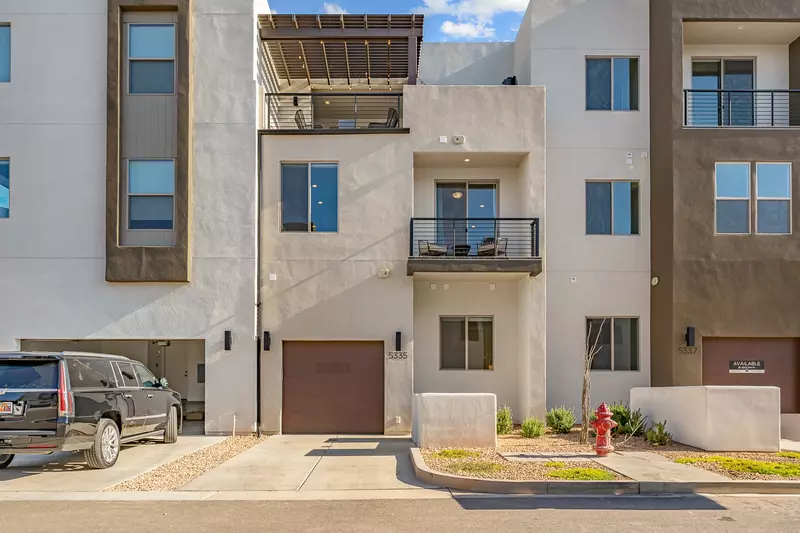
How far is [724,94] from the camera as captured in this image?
1802 cm

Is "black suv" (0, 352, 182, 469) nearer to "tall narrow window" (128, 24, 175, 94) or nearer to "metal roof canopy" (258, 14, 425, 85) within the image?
"tall narrow window" (128, 24, 175, 94)

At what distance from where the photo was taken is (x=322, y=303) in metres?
16.4

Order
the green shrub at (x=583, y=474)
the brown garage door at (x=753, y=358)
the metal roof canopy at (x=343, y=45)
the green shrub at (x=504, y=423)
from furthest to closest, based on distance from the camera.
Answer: the metal roof canopy at (x=343, y=45) → the brown garage door at (x=753, y=358) → the green shrub at (x=504, y=423) → the green shrub at (x=583, y=474)

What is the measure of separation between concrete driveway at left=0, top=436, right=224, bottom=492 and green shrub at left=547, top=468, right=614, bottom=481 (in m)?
6.33

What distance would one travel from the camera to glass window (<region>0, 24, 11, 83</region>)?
1606 cm

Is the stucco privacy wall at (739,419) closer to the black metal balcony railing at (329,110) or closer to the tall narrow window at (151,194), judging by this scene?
the black metal balcony railing at (329,110)

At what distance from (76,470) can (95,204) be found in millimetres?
A: 6489

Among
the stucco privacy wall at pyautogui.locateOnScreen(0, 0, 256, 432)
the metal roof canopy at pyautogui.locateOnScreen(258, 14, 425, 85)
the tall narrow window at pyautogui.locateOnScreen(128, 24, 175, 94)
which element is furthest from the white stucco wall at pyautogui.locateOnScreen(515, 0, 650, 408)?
the tall narrow window at pyautogui.locateOnScreen(128, 24, 175, 94)

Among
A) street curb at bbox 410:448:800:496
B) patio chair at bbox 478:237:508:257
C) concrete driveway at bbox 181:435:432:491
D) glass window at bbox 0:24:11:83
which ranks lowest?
concrete driveway at bbox 181:435:432:491

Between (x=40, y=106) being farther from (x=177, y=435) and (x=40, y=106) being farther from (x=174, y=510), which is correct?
(x=174, y=510)

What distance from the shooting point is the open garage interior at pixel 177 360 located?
19.9 metres

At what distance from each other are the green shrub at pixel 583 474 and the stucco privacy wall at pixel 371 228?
242 inches

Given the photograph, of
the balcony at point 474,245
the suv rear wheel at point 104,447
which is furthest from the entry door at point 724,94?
the suv rear wheel at point 104,447

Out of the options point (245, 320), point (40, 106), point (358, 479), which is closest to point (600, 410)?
point (358, 479)
